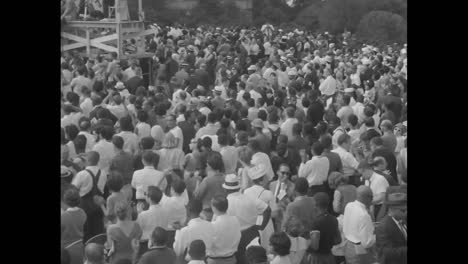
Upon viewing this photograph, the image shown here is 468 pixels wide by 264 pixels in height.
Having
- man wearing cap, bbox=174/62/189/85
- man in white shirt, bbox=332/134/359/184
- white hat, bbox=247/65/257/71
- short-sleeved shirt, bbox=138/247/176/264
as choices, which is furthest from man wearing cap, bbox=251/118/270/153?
white hat, bbox=247/65/257/71

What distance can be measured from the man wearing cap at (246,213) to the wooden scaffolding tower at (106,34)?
5129 millimetres

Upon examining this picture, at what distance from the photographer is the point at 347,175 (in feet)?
24.9

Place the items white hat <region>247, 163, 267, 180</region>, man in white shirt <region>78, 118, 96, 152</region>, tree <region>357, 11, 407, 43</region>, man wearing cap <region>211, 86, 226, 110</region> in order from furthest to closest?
tree <region>357, 11, 407, 43</region>, man wearing cap <region>211, 86, 226, 110</region>, man in white shirt <region>78, 118, 96, 152</region>, white hat <region>247, 163, 267, 180</region>

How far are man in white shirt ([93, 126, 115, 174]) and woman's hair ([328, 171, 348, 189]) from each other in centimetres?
191

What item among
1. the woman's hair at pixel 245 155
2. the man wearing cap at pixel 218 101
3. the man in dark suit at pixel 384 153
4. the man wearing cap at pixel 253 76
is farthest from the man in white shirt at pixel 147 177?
the man wearing cap at pixel 253 76

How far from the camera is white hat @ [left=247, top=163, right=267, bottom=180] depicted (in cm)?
743

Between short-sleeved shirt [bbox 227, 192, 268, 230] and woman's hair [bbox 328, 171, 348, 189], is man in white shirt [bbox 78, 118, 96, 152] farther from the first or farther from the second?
woman's hair [bbox 328, 171, 348, 189]

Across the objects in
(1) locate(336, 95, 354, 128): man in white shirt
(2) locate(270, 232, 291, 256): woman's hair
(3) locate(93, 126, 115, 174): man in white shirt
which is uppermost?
(1) locate(336, 95, 354, 128): man in white shirt

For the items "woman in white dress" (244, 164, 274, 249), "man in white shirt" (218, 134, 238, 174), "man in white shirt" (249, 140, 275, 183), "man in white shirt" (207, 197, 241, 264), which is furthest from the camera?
"man in white shirt" (218, 134, 238, 174)

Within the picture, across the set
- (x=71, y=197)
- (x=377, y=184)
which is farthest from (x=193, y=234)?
(x=377, y=184)

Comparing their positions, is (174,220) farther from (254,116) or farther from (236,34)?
(236,34)

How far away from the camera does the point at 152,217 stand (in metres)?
6.54

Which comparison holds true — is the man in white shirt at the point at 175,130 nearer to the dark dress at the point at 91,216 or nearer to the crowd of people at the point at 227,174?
the crowd of people at the point at 227,174

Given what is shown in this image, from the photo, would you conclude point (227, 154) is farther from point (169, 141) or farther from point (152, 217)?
point (152, 217)
